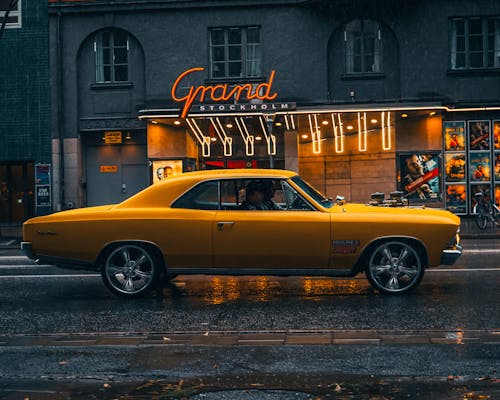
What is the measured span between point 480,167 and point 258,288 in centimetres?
1683

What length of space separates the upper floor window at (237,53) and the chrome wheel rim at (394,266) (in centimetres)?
1690

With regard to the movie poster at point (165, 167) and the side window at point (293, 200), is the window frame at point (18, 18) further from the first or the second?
the side window at point (293, 200)

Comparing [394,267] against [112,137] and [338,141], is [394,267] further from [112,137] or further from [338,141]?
[112,137]

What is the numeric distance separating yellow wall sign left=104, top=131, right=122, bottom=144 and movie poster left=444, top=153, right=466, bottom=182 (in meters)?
10.1

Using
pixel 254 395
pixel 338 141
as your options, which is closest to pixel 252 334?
pixel 254 395

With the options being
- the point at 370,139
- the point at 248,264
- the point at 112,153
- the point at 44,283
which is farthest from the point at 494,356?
the point at 112,153

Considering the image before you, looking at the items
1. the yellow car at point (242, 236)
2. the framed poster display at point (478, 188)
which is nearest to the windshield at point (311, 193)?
the yellow car at point (242, 236)

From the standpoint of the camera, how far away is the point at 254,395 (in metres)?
5.52

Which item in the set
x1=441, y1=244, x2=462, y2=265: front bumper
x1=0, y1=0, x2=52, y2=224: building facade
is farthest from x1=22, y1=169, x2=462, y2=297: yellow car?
x1=0, y1=0, x2=52, y2=224: building facade

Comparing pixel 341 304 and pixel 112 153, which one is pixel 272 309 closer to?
pixel 341 304

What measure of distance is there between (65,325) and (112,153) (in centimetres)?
1916

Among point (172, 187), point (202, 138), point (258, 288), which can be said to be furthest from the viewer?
point (202, 138)

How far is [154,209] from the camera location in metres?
10.6

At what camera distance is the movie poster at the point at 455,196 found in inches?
1040
